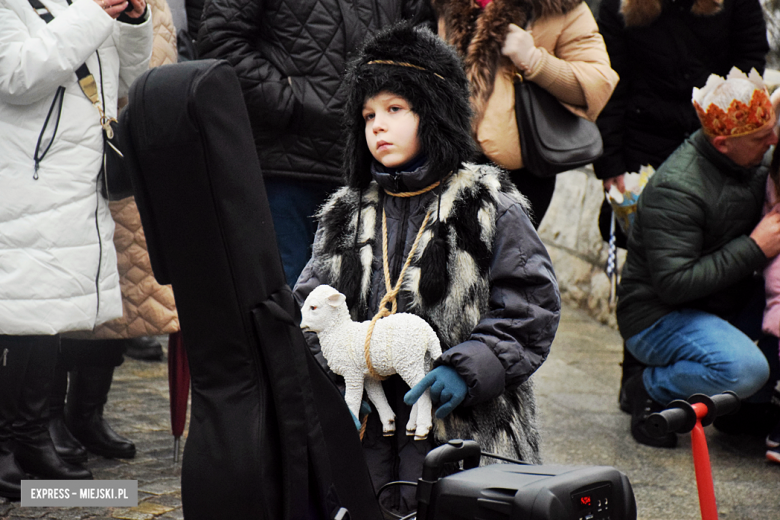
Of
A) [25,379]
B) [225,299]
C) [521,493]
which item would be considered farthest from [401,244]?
[25,379]

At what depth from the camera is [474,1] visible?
354 centimetres

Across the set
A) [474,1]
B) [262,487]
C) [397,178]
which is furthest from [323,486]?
[474,1]

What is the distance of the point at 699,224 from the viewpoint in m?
3.80

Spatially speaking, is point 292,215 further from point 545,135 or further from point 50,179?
point 545,135

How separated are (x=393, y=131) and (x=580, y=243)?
4.60m

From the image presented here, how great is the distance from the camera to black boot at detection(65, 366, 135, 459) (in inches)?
141

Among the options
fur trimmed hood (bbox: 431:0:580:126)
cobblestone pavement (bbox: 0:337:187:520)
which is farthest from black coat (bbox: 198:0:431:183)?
cobblestone pavement (bbox: 0:337:187:520)

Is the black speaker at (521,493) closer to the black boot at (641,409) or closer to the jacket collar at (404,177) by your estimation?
the jacket collar at (404,177)

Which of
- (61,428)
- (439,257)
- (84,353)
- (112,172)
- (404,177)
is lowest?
(61,428)

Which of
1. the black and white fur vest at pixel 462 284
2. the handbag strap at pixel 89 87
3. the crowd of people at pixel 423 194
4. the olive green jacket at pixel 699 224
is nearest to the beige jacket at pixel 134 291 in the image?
the crowd of people at pixel 423 194

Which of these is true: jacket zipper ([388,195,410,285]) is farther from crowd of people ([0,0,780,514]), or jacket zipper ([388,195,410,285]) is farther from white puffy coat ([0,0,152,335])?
white puffy coat ([0,0,152,335])

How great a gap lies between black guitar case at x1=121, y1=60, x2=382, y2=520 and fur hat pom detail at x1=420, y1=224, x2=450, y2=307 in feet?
2.00

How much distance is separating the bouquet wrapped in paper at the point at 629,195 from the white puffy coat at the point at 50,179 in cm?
243

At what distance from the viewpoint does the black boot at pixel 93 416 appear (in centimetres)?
358
